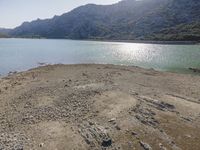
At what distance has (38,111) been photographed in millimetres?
26719

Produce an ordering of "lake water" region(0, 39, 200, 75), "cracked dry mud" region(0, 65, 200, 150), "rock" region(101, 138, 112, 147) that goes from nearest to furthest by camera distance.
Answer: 1. "rock" region(101, 138, 112, 147)
2. "cracked dry mud" region(0, 65, 200, 150)
3. "lake water" region(0, 39, 200, 75)

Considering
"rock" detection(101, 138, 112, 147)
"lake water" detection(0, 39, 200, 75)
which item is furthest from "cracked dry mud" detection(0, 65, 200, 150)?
"lake water" detection(0, 39, 200, 75)

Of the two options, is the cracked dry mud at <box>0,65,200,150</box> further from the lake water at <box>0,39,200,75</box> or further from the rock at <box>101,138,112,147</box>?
the lake water at <box>0,39,200,75</box>

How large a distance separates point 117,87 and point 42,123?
12.5 metres

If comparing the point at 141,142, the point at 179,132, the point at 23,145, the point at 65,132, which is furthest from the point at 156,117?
the point at 23,145

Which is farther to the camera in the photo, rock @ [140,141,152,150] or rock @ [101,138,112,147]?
rock @ [101,138,112,147]

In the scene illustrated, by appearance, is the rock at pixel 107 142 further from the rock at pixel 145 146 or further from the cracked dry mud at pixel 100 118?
the rock at pixel 145 146

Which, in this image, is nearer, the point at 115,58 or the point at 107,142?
the point at 107,142

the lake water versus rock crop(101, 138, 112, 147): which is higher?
rock crop(101, 138, 112, 147)

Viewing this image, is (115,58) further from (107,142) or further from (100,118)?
(107,142)

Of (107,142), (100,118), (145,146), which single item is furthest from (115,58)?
(145,146)

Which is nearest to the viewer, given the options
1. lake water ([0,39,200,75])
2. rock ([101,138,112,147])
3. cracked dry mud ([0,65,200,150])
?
rock ([101,138,112,147])

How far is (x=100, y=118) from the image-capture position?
24.6m

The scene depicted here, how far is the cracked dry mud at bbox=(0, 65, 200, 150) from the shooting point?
20.9 meters
